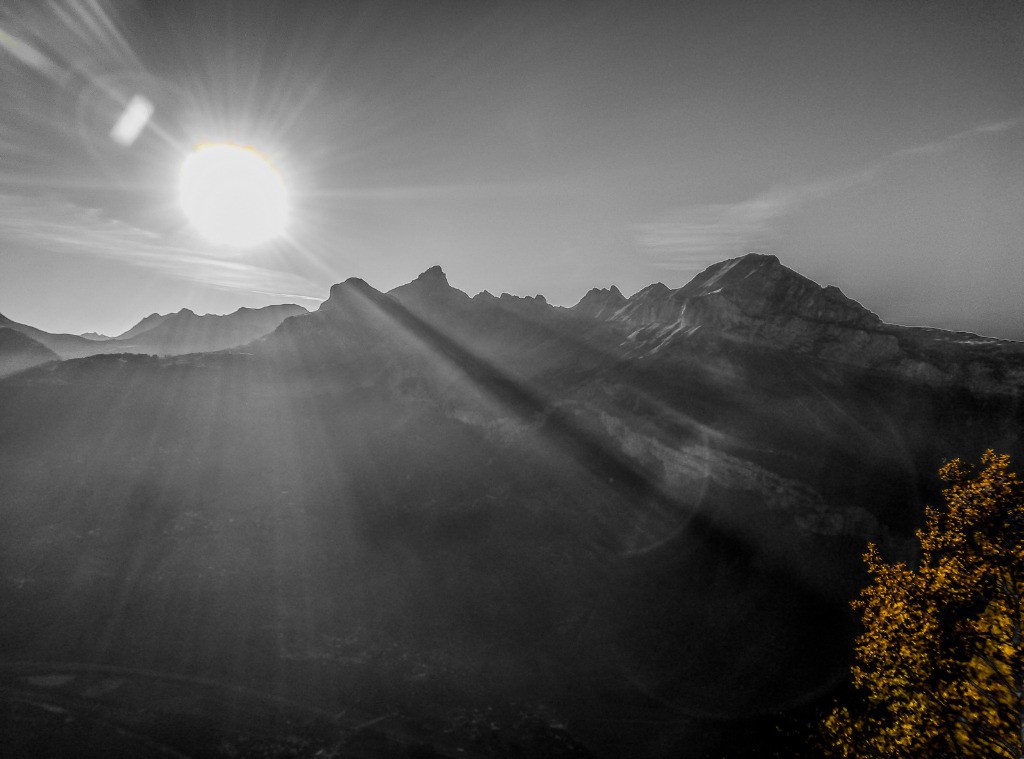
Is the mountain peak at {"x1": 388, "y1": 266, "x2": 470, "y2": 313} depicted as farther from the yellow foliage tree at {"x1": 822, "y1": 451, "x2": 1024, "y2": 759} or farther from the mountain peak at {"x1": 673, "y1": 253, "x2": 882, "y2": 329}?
the yellow foliage tree at {"x1": 822, "y1": 451, "x2": 1024, "y2": 759}

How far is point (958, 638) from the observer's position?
11.8 m

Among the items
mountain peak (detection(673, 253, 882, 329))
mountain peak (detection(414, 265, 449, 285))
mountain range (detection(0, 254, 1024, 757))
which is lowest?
A: mountain range (detection(0, 254, 1024, 757))

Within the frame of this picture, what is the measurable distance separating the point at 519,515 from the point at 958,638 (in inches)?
1634

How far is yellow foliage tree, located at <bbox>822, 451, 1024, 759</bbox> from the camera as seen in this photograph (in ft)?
35.1

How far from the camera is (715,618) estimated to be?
38.9 m

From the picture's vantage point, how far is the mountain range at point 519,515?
32.3 meters

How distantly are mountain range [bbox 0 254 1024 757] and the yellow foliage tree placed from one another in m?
21.5

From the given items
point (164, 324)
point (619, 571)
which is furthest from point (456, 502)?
point (164, 324)

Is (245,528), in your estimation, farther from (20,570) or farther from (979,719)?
(979,719)

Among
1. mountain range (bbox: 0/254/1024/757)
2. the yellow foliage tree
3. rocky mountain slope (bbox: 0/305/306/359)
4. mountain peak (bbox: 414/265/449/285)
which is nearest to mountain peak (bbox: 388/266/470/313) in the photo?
mountain peak (bbox: 414/265/449/285)

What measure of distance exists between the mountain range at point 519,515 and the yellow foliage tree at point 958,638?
21.5m

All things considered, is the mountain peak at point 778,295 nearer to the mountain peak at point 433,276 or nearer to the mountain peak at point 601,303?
the mountain peak at point 601,303

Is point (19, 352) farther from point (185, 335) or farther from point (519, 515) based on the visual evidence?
point (519, 515)

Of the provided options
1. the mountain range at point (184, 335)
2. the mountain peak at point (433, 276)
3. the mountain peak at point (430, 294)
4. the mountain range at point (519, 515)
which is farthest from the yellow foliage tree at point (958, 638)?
the mountain range at point (184, 335)
